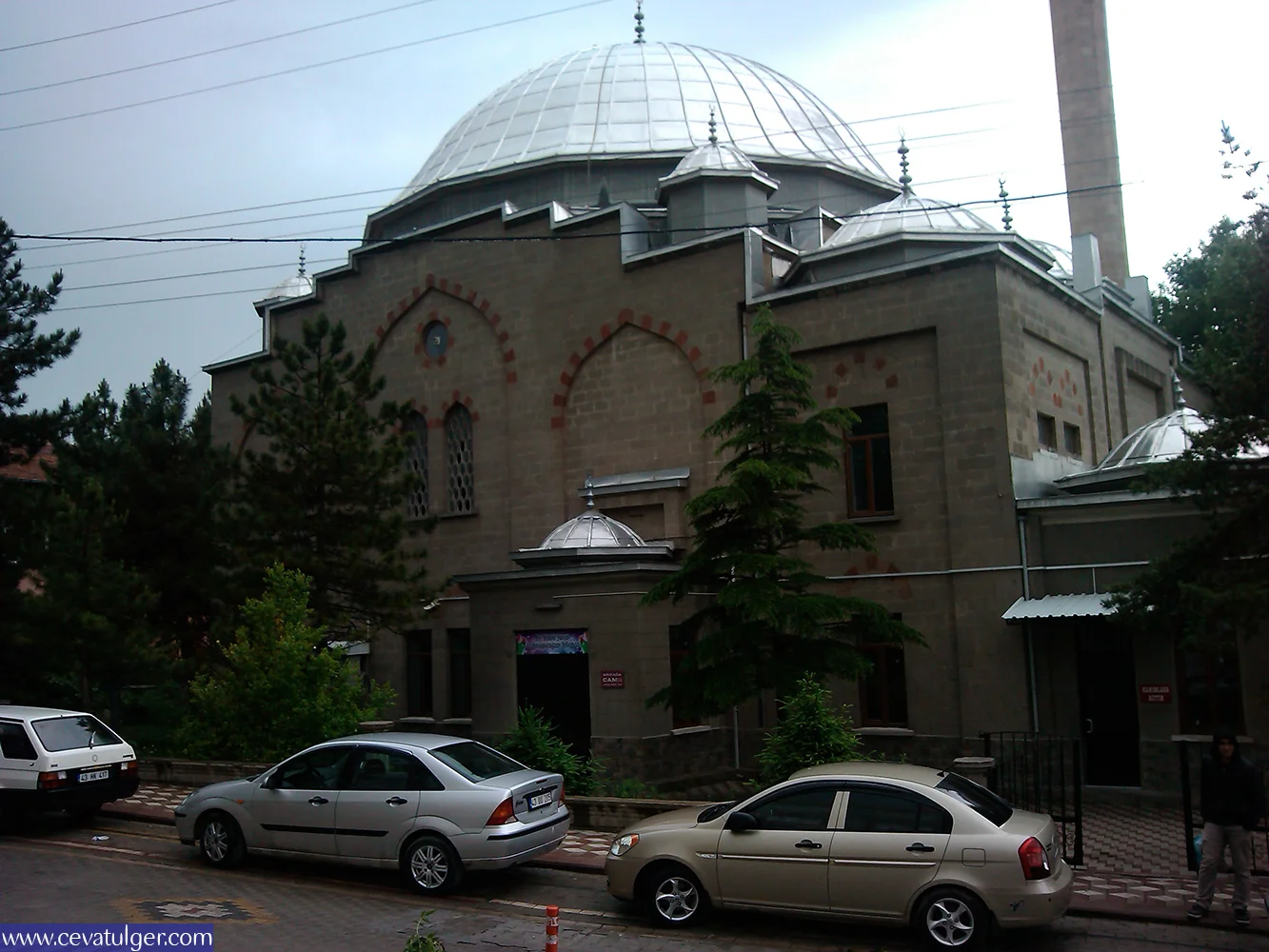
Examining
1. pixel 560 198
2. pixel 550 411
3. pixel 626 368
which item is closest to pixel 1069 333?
pixel 626 368

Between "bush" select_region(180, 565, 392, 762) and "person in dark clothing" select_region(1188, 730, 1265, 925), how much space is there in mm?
12187

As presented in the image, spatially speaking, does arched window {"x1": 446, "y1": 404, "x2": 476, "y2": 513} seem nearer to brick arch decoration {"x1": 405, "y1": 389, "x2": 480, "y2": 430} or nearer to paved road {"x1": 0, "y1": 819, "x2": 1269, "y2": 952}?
brick arch decoration {"x1": 405, "y1": 389, "x2": 480, "y2": 430}

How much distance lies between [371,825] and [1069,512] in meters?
12.8

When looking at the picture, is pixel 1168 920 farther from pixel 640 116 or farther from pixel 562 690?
pixel 640 116

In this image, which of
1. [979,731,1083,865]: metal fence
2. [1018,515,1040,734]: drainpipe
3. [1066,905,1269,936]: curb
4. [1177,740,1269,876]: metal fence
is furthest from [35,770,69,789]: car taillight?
[1018,515,1040,734]: drainpipe

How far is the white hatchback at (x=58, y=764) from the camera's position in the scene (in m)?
14.5

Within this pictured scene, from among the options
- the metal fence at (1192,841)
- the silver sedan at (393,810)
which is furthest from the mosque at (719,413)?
the silver sedan at (393,810)

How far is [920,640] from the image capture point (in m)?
16.0

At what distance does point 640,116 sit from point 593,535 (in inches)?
633

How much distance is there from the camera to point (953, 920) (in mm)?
9055

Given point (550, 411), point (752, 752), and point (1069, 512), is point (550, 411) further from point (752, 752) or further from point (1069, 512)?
A: point (1069, 512)

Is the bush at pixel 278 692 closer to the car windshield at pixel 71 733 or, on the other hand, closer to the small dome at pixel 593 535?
the car windshield at pixel 71 733

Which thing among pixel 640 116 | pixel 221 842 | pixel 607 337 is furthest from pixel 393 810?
pixel 640 116

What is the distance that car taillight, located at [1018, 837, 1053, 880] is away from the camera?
8.97 m
